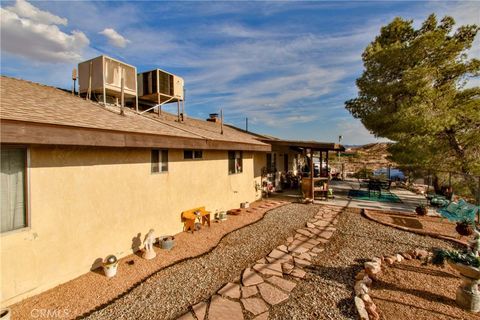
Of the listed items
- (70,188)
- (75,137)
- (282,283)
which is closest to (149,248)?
(70,188)

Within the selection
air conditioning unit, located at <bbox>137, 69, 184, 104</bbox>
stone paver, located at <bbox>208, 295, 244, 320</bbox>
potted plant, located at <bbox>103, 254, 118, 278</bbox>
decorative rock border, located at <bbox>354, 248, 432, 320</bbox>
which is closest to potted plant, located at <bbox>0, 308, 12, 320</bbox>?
potted plant, located at <bbox>103, 254, 118, 278</bbox>

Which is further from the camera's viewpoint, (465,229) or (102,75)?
(102,75)

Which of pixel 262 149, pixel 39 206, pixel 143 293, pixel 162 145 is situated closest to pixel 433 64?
pixel 262 149

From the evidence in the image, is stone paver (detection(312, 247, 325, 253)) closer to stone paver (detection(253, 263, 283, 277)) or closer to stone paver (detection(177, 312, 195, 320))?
stone paver (detection(253, 263, 283, 277))

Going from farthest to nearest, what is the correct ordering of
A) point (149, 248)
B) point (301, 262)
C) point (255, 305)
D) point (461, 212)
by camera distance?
point (461, 212)
point (149, 248)
point (301, 262)
point (255, 305)

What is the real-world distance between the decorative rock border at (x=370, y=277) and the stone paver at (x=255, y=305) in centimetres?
150

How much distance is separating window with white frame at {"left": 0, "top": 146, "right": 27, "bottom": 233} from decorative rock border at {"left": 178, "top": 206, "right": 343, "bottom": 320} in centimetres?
330

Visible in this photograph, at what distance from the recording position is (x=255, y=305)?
3678mm

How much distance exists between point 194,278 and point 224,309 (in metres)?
1.18

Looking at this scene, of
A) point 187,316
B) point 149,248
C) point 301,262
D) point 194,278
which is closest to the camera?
point 187,316

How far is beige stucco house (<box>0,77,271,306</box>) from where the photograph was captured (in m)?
3.63

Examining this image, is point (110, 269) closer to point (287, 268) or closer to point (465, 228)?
point (287, 268)

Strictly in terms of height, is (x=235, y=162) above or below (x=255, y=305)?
above

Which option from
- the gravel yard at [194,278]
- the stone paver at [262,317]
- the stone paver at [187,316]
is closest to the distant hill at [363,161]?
the gravel yard at [194,278]
